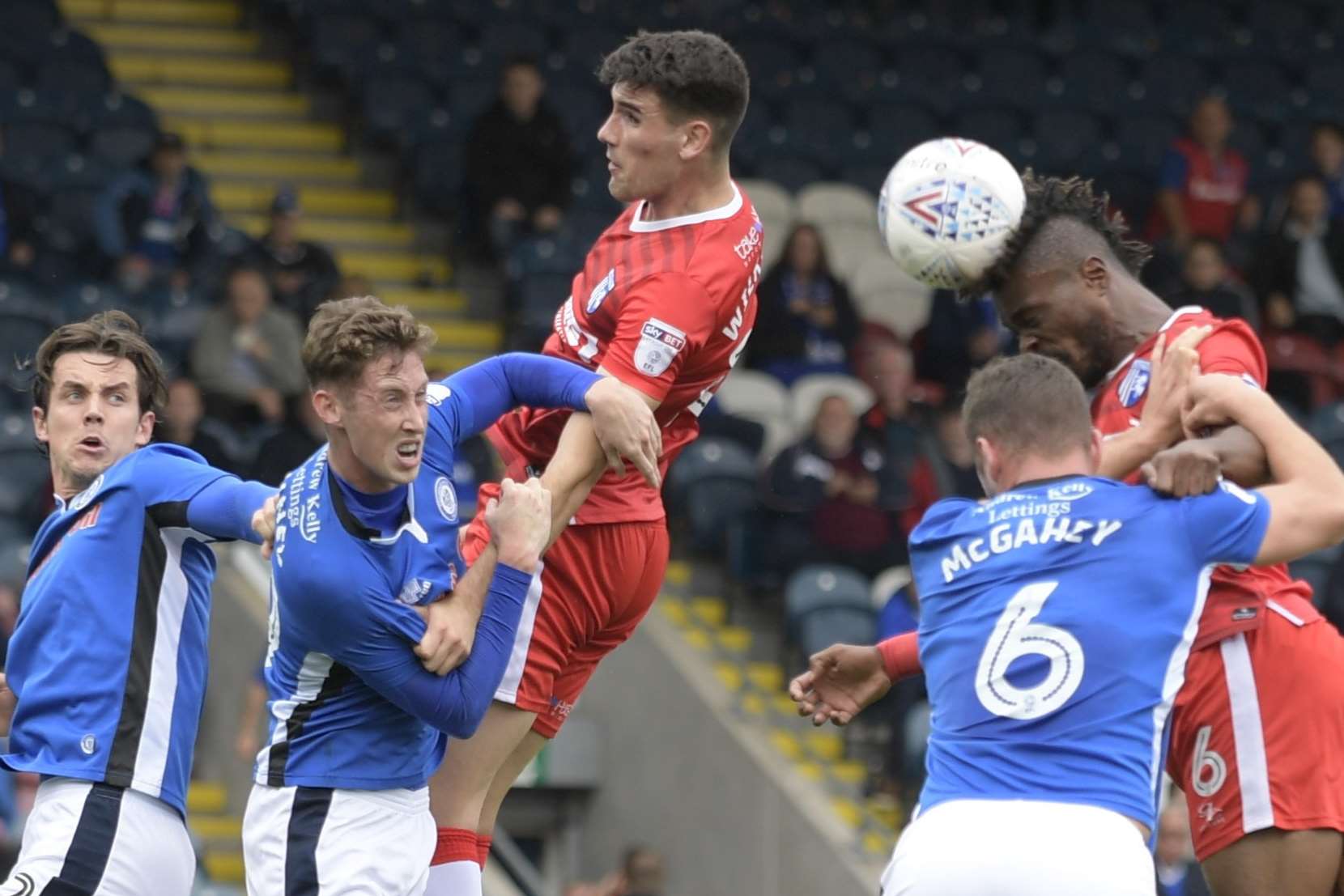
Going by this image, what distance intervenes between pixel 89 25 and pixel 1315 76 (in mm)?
9377

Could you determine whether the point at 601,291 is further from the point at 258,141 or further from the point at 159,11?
the point at 159,11

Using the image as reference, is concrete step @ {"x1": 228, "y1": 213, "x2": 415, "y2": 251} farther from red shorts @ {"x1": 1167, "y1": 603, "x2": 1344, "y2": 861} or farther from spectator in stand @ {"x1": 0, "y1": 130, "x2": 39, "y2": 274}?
red shorts @ {"x1": 1167, "y1": 603, "x2": 1344, "y2": 861}

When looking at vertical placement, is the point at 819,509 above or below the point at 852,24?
below

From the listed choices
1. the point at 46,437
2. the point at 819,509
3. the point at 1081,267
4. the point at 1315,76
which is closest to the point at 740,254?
the point at 1081,267

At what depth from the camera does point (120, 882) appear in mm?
5027

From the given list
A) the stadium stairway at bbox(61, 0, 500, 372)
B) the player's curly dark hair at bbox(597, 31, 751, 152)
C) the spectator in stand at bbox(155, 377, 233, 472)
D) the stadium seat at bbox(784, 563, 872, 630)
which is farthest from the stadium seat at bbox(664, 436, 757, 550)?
the player's curly dark hair at bbox(597, 31, 751, 152)

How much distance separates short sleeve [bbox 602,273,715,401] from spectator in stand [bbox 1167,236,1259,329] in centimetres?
752

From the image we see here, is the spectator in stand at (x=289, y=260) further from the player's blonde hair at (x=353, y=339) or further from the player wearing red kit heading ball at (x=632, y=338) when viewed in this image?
the player's blonde hair at (x=353, y=339)

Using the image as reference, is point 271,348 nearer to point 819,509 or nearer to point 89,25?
point 819,509

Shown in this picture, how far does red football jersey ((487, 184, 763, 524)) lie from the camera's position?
217 inches

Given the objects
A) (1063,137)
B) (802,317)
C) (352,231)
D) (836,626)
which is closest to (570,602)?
(836,626)

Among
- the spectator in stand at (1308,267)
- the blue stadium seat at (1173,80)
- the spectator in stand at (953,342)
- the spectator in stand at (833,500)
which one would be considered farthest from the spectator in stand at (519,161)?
the blue stadium seat at (1173,80)

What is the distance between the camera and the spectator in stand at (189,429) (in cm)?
1032

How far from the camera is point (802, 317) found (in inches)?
509
